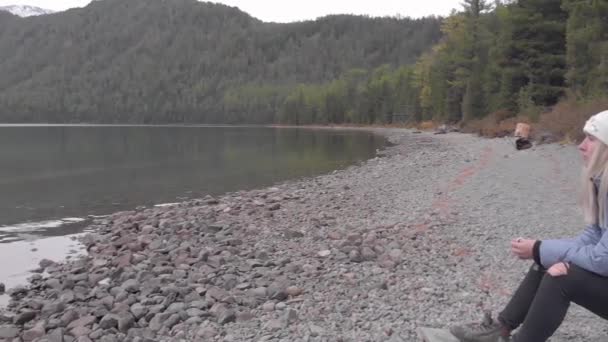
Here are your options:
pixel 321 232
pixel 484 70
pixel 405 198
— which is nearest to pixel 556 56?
pixel 484 70

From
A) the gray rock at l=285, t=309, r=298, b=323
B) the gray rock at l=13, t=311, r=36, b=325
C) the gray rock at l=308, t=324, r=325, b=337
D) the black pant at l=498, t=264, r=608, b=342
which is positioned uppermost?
the black pant at l=498, t=264, r=608, b=342

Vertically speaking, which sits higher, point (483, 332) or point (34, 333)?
point (483, 332)

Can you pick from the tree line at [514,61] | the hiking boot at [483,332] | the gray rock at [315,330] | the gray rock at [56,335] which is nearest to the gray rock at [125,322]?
the gray rock at [56,335]

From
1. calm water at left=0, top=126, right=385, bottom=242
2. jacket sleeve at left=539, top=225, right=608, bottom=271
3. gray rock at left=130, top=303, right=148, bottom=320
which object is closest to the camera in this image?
jacket sleeve at left=539, top=225, right=608, bottom=271

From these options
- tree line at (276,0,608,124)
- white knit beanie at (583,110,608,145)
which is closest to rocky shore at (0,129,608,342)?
white knit beanie at (583,110,608,145)

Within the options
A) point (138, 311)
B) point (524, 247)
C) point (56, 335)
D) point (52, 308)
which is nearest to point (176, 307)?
point (138, 311)

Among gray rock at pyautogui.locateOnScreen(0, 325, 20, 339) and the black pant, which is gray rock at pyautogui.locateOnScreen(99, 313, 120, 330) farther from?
the black pant

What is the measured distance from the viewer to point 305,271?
7.21 metres

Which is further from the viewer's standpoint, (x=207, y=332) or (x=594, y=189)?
(x=207, y=332)

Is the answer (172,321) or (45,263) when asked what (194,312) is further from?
(45,263)

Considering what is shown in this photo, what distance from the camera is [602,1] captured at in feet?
95.2

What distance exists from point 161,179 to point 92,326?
20546 millimetres

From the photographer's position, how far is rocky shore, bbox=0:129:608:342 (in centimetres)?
541

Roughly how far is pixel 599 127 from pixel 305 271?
15.3 ft
